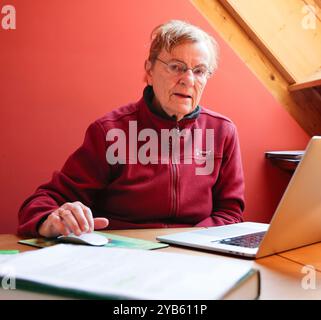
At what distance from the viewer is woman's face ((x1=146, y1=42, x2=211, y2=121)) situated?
1452mm

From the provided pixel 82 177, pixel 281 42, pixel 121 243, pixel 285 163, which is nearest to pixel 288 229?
pixel 121 243

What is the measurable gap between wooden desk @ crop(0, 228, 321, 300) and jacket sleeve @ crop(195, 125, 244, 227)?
395 millimetres

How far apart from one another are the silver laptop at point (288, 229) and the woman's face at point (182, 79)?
1.68 feet

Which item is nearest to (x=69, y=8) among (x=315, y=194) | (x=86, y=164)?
(x=86, y=164)

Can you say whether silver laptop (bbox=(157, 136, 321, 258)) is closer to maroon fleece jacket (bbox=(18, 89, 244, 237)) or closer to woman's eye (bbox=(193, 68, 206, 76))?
maroon fleece jacket (bbox=(18, 89, 244, 237))

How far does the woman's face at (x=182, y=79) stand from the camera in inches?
57.2

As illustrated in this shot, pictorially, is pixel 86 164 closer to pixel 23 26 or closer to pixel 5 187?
pixel 5 187

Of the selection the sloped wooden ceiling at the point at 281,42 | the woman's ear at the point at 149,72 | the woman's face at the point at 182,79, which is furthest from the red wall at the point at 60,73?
the woman's face at the point at 182,79

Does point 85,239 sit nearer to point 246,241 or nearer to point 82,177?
point 246,241

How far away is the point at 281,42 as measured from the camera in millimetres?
2230

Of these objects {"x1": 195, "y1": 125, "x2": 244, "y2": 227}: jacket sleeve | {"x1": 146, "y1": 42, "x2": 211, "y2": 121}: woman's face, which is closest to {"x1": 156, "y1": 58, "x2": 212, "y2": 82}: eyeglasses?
{"x1": 146, "y1": 42, "x2": 211, "y2": 121}: woman's face

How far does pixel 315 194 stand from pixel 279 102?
1.49m

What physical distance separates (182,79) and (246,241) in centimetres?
67

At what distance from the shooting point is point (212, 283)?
566 mm
